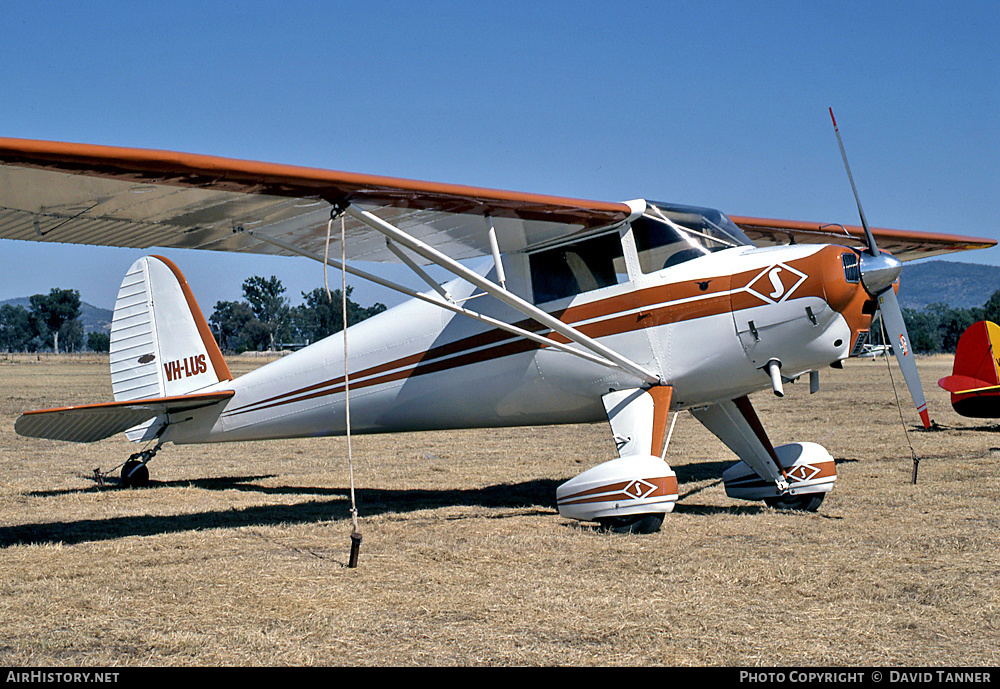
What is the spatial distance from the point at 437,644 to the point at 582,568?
179 cm

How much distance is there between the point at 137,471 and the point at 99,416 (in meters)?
1.47

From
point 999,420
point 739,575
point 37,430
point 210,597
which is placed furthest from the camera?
point 999,420

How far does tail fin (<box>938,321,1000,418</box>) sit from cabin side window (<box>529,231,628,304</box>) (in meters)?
9.14

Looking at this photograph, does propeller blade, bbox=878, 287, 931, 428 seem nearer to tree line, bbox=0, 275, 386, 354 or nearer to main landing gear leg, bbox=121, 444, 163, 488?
main landing gear leg, bbox=121, 444, 163, 488

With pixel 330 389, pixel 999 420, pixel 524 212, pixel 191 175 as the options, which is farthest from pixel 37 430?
pixel 999 420

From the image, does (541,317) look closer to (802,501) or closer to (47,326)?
(802,501)

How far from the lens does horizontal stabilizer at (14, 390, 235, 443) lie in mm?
7820

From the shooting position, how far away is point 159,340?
10.1 metres

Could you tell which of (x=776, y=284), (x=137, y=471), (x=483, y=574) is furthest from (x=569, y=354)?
(x=137, y=471)

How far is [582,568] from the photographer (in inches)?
212

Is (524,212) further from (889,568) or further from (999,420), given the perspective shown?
(999,420)

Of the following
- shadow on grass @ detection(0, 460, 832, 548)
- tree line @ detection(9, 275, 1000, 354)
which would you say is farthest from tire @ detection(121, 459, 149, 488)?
tree line @ detection(9, 275, 1000, 354)

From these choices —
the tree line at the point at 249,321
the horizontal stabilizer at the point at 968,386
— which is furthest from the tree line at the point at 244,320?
the horizontal stabilizer at the point at 968,386

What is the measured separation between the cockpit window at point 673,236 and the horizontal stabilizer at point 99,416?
16.8 feet
